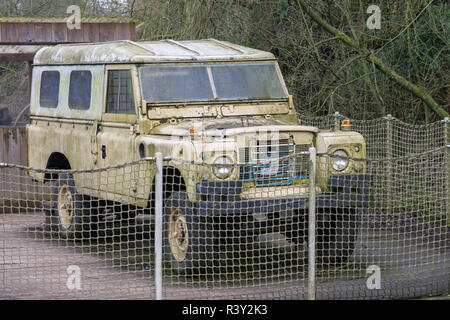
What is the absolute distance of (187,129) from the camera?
9.09 m

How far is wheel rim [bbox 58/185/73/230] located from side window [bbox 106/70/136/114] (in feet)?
5.44

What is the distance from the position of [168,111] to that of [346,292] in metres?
3.16

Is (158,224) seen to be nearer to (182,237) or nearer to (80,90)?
(182,237)

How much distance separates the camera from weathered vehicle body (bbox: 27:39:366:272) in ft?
27.1

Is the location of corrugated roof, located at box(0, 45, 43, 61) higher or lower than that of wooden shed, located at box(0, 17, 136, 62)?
lower

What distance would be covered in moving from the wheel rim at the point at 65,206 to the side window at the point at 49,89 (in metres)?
1.23

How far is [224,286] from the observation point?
8242mm

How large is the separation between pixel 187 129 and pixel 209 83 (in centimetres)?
98

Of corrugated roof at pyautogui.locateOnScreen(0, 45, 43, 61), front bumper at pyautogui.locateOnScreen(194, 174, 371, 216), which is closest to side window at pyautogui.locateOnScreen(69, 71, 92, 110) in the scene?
front bumper at pyautogui.locateOnScreen(194, 174, 371, 216)

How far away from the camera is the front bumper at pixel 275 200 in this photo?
316 inches
